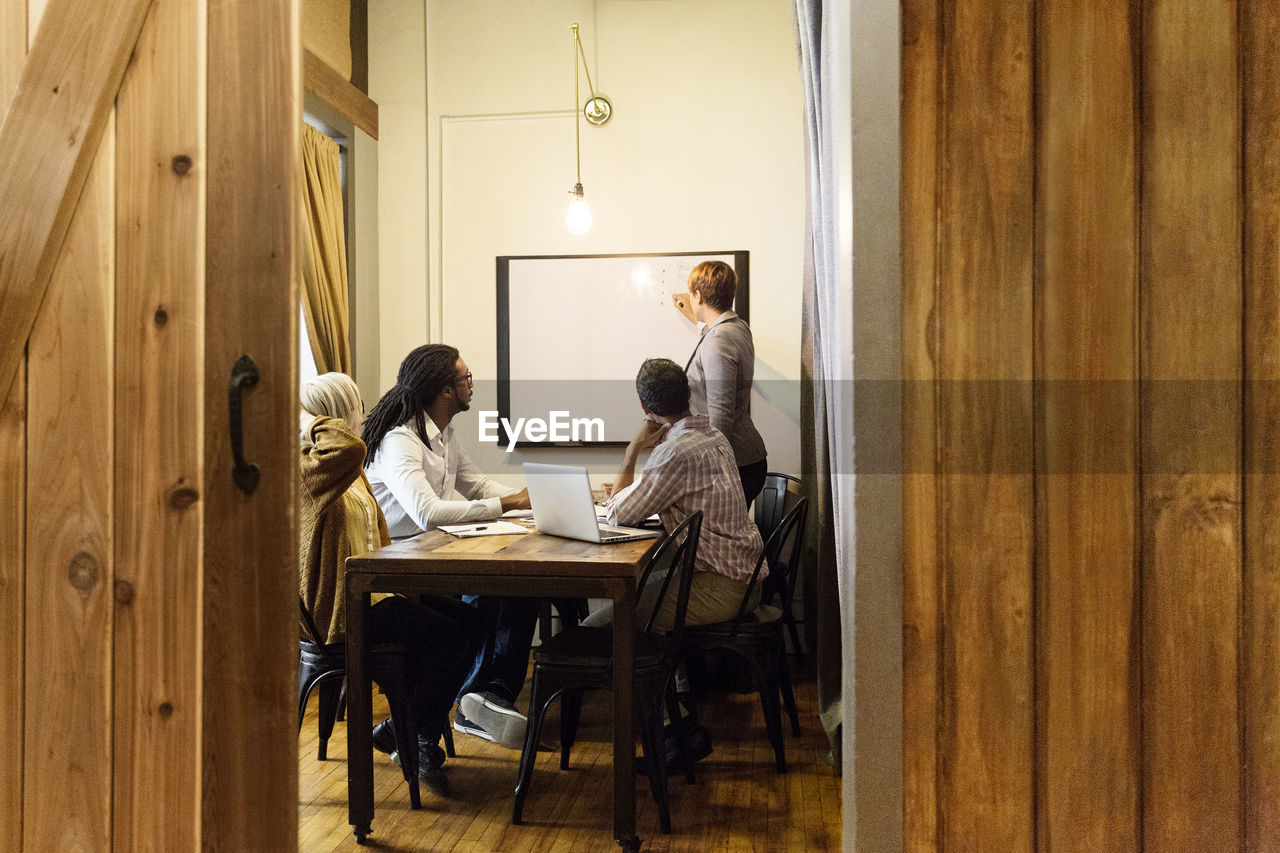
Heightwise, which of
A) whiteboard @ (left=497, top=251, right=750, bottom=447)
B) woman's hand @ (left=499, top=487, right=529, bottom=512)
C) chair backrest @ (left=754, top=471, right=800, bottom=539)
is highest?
whiteboard @ (left=497, top=251, right=750, bottom=447)

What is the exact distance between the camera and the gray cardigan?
13.0 ft

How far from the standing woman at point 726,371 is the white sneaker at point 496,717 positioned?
4.43 ft

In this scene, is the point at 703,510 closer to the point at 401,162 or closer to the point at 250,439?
the point at 250,439

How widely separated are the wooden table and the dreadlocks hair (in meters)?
0.93

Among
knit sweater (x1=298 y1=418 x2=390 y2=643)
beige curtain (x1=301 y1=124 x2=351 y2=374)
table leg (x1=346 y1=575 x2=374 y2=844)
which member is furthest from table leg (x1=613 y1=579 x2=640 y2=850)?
beige curtain (x1=301 y1=124 x2=351 y2=374)

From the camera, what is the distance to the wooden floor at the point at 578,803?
8.06 feet

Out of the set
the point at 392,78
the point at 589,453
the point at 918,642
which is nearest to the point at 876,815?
the point at 918,642

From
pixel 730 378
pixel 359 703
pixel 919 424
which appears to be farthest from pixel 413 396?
pixel 919 424

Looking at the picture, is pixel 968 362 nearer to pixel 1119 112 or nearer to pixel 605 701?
pixel 1119 112

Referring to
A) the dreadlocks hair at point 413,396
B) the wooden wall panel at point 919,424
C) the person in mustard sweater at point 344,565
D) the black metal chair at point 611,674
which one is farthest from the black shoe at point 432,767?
the wooden wall panel at point 919,424

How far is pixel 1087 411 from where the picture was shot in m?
1.26

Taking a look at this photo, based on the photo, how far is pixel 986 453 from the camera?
4.15ft

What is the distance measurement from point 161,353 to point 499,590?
4.01 feet

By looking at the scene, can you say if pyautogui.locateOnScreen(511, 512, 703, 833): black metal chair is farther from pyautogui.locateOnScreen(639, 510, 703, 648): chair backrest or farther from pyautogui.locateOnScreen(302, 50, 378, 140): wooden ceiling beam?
pyautogui.locateOnScreen(302, 50, 378, 140): wooden ceiling beam
